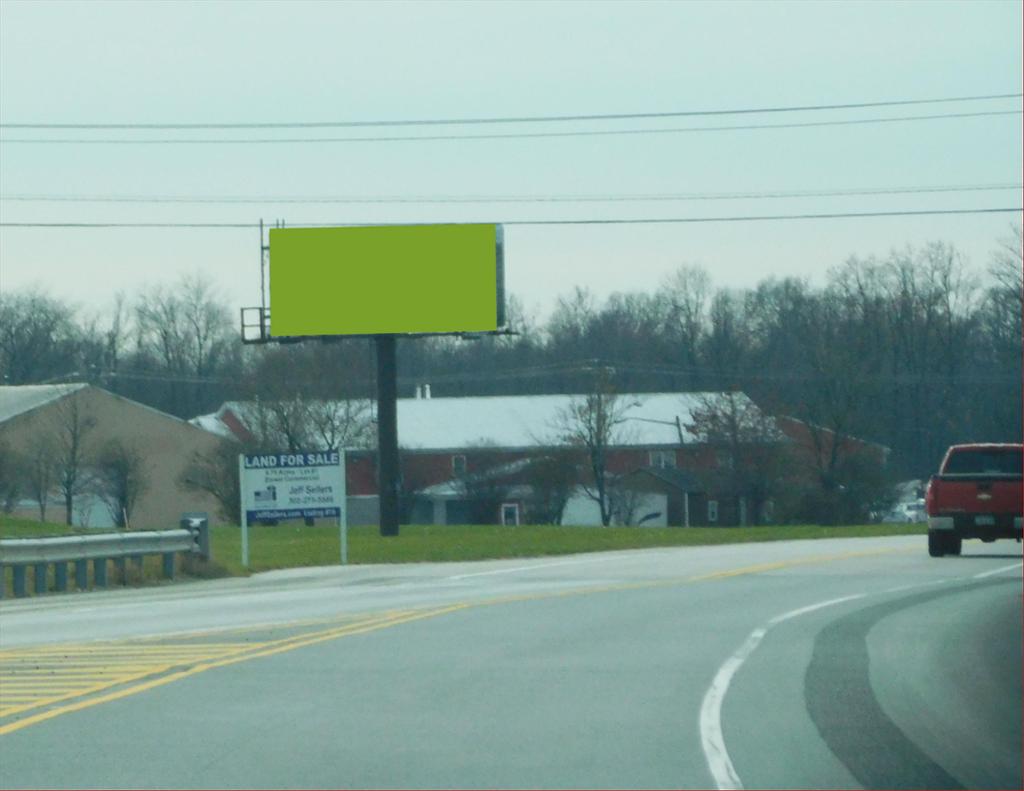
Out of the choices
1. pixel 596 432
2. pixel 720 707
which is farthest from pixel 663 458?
pixel 720 707

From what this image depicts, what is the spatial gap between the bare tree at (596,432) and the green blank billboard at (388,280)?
924 inches

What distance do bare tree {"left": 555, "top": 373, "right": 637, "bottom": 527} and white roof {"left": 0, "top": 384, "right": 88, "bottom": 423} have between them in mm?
22108

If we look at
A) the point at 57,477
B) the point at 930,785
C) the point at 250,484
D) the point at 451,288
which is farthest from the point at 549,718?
the point at 57,477

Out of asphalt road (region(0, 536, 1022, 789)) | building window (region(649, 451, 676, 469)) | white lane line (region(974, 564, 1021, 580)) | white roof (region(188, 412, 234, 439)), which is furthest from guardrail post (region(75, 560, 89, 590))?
building window (region(649, 451, 676, 469))

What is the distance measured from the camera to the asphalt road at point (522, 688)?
9.56 meters

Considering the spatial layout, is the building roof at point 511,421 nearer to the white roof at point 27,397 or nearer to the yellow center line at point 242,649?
the white roof at point 27,397

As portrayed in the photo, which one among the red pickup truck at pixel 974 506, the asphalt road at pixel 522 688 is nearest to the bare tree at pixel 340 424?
the red pickup truck at pixel 974 506

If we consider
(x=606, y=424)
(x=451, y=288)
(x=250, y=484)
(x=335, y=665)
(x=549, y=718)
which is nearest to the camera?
(x=549, y=718)

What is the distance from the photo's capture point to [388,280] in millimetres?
49906

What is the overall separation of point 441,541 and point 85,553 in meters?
16.9

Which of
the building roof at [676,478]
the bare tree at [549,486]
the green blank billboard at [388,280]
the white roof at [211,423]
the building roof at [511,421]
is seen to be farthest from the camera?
the white roof at [211,423]

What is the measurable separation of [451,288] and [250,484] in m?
17.4

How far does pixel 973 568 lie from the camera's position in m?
27.5

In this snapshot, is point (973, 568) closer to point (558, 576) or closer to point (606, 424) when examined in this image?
point (558, 576)
